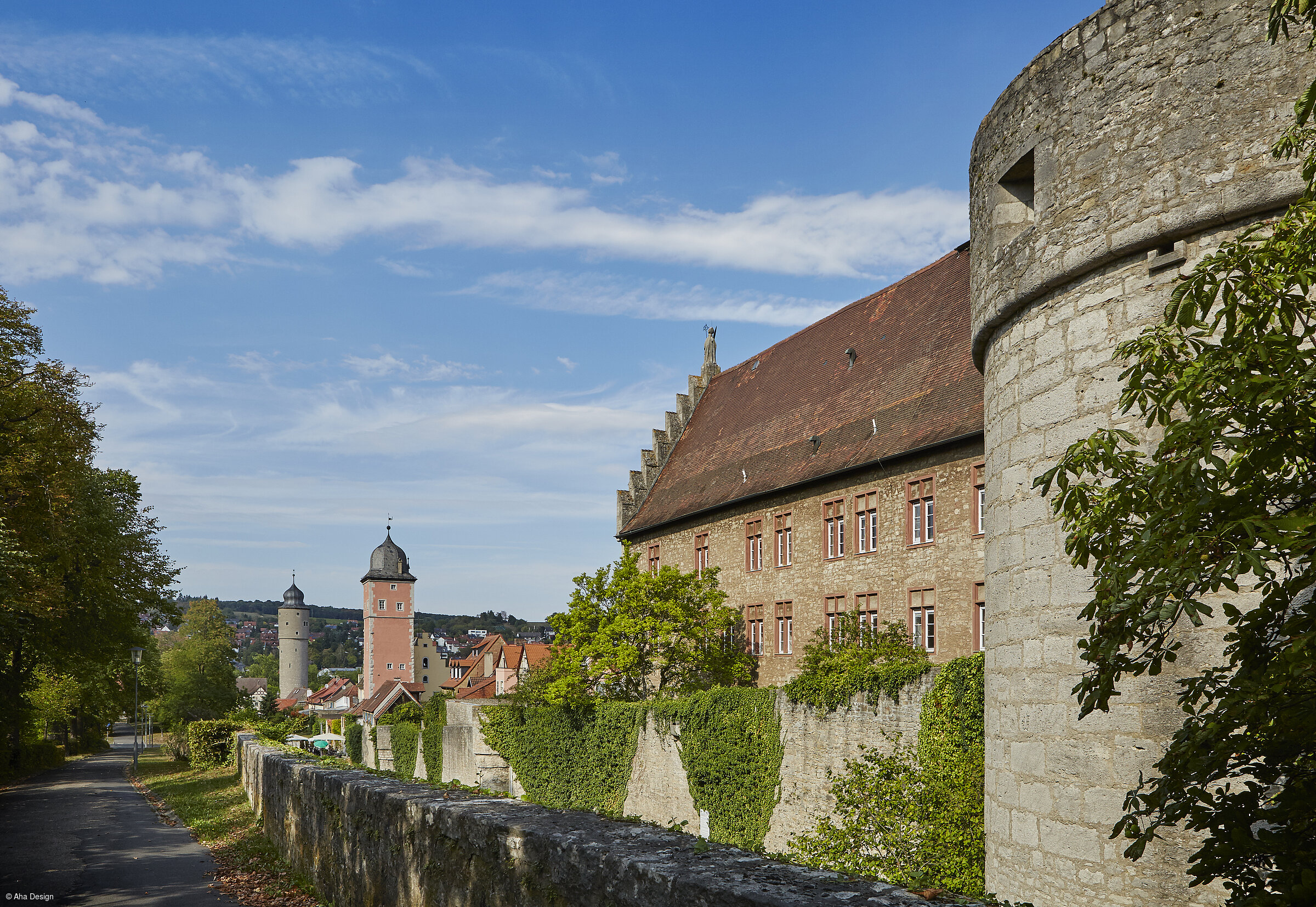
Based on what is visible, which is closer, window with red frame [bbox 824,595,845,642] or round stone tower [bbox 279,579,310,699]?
window with red frame [bbox 824,595,845,642]

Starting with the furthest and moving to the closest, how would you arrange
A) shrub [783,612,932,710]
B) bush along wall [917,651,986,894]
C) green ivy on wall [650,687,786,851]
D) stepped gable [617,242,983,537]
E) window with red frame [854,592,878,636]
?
window with red frame [854,592,878,636] → stepped gable [617,242,983,537] → green ivy on wall [650,687,786,851] → shrub [783,612,932,710] → bush along wall [917,651,986,894]

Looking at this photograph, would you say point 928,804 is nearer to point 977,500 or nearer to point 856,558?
point 977,500

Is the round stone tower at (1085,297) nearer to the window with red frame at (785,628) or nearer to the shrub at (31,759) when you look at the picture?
the window with red frame at (785,628)

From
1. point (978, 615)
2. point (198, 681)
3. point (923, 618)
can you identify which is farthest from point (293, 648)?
point (978, 615)

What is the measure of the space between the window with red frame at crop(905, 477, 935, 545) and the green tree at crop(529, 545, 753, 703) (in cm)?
722

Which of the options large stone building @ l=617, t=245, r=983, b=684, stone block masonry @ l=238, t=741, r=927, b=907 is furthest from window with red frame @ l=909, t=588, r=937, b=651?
stone block masonry @ l=238, t=741, r=927, b=907

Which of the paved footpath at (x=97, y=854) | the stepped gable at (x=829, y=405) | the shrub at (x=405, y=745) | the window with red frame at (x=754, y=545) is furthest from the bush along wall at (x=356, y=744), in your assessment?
the window with red frame at (x=754, y=545)

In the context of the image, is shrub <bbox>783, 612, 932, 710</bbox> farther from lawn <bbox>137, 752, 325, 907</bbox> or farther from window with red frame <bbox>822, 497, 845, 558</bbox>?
lawn <bbox>137, 752, 325, 907</bbox>

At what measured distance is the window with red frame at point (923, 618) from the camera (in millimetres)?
23578

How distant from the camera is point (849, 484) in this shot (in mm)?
26406

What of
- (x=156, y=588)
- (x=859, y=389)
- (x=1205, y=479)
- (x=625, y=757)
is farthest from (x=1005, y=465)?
(x=156, y=588)

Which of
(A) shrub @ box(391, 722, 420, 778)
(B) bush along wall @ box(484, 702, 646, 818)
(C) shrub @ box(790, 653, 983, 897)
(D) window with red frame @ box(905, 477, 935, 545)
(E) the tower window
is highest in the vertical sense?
(E) the tower window

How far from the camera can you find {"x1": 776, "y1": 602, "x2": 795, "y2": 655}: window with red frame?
94.5 ft

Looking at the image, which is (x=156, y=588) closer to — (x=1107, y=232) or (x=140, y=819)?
(x=140, y=819)
